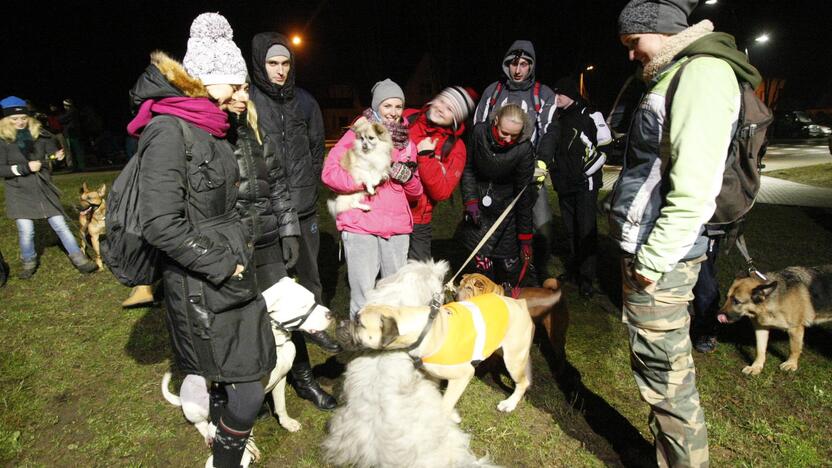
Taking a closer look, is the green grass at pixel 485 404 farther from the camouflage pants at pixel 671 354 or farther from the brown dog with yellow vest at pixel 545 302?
the camouflage pants at pixel 671 354

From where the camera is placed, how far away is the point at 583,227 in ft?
16.2

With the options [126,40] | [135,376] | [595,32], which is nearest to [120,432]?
[135,376]

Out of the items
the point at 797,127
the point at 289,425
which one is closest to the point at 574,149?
the point at 289,425

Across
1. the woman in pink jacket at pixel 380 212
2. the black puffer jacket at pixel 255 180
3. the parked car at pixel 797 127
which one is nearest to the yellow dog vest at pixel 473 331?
the woman in pink jacket at pixel 380 212

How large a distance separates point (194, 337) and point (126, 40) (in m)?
31.1

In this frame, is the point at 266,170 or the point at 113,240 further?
the point at 266,170

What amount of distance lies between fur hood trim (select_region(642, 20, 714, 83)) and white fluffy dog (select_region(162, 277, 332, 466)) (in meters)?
2.15

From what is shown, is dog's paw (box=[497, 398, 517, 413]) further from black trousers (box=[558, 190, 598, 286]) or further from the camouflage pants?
black trousers (box=[558, 190, 598, 286])

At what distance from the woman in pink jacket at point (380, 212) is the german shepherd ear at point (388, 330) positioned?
0.86m

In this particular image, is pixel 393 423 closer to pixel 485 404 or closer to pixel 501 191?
pixel 485 404

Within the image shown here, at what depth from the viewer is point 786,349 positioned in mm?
3855

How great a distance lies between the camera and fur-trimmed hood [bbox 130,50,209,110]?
184 cm

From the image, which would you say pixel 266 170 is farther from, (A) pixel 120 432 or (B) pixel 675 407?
(B) pixel 675 407

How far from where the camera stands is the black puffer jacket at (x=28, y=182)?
5539 mm
